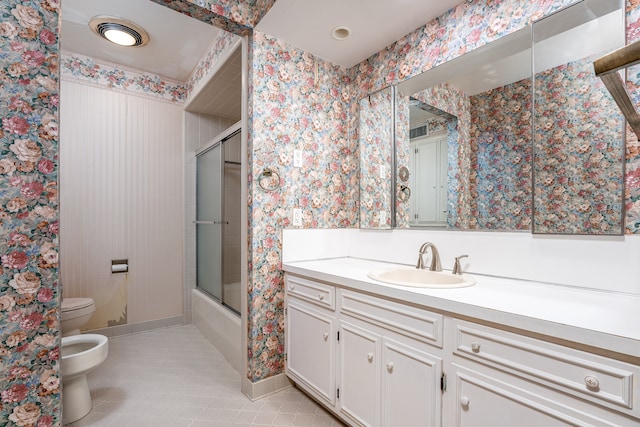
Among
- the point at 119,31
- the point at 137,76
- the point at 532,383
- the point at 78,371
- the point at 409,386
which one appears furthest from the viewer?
the point at 137,76

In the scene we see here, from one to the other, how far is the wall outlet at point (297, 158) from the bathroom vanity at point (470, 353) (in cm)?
76

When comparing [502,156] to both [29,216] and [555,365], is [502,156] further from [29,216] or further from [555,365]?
[29,216]

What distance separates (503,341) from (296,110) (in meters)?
1.83

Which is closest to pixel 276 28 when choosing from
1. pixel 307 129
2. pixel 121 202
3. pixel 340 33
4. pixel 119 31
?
pixel 340 33

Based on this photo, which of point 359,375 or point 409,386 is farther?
point 359,375

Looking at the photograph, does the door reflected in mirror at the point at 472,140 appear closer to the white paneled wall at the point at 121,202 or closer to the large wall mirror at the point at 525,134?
the large wall mirror at the point at 525,134

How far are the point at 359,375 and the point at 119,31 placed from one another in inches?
123

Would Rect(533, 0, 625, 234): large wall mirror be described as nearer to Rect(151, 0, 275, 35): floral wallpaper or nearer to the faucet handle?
the faucet handle

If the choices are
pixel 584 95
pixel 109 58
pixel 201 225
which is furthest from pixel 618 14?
pixel 109 58

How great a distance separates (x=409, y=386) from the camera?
130 cm

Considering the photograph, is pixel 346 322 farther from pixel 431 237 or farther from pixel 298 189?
pixel 298 189

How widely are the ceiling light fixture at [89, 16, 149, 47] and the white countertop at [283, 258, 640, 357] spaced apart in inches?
103

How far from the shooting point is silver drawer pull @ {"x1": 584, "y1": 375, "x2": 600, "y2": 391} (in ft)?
2.73

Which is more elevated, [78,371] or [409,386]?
[409,386]
